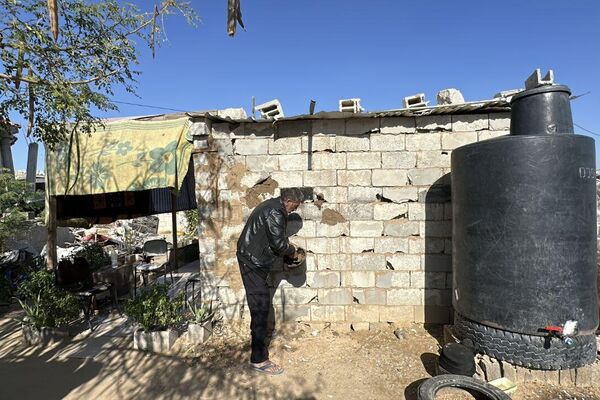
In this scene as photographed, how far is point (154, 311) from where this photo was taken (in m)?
4.29

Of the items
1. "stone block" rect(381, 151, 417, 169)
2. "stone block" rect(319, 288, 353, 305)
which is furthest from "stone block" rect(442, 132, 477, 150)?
"stone block" rect(319, 288, 353, 305)

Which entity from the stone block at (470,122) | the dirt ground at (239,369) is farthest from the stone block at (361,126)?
the dirt ground at (239,369)

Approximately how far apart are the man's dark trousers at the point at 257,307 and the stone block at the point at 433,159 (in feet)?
8.44

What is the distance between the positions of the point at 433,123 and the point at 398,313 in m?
2.67

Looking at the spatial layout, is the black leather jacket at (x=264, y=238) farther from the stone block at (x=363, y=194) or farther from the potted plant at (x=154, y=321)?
the potted plant at (x=154, y=321)

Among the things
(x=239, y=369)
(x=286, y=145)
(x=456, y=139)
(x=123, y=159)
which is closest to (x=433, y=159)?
(x=456, y=139)

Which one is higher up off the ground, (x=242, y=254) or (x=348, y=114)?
(x=348, y=114)

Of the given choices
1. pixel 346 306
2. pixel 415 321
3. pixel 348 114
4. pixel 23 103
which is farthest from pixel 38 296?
pixel 415 321

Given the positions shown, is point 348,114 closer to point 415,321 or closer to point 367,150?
point 367,150

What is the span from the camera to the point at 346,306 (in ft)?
15.4

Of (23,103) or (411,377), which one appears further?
(23,103)

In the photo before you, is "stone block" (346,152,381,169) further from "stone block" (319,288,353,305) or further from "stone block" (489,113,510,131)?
"stone block" (319,288,353,305)

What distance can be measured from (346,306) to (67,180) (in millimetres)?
4580

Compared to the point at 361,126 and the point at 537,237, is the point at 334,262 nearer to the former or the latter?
the point at 361,126
